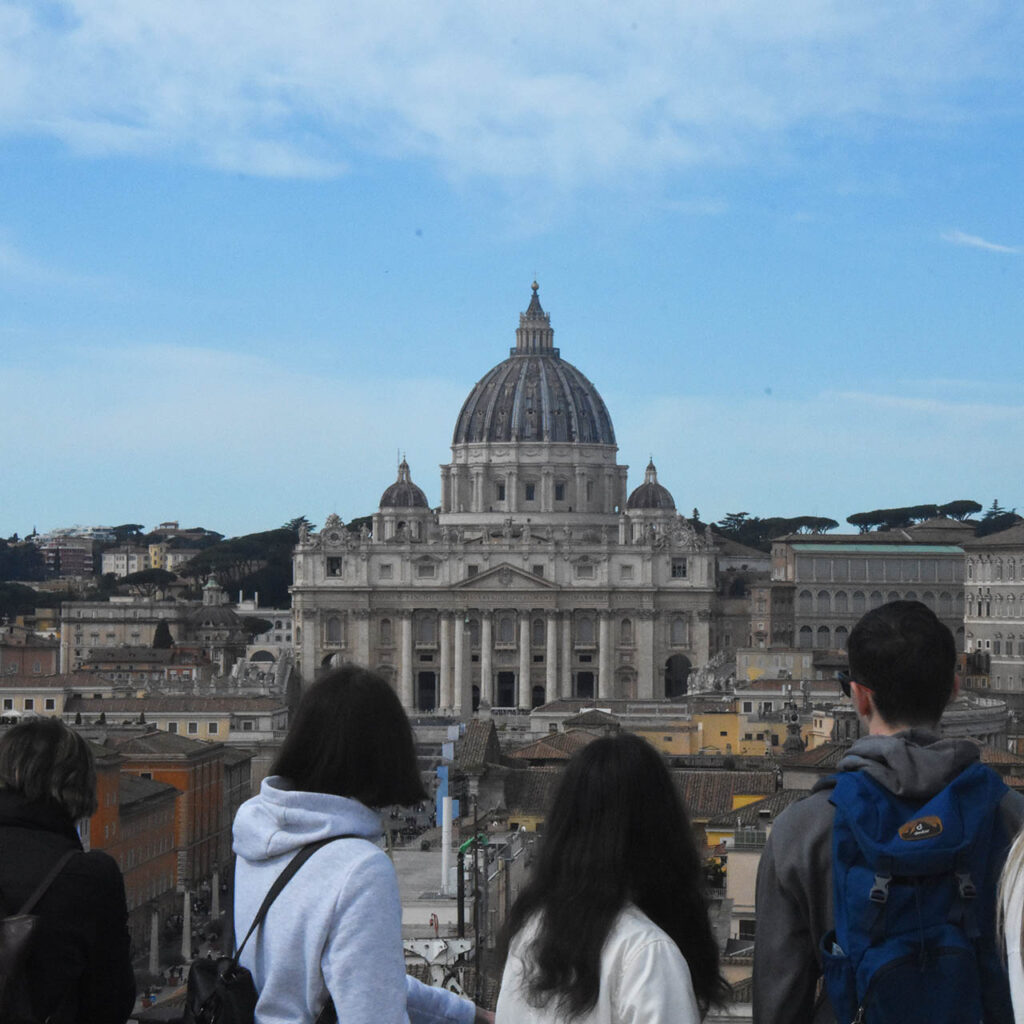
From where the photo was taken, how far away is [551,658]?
96.3 m

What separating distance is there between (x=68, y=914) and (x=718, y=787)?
38.2m

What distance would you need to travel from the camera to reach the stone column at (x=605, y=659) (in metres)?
95.8

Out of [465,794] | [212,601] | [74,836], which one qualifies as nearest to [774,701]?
[465,794]

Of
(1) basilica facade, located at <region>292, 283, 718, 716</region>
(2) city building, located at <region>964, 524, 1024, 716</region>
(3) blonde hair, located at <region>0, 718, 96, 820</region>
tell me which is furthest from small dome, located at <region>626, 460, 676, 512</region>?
(3) blonde hair, located at <region>0, 718, 96, 820</region>

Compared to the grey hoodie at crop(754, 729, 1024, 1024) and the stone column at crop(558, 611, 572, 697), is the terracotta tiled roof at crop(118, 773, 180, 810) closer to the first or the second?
the grey hoodie at crop(754, 729, 1024, 1024)

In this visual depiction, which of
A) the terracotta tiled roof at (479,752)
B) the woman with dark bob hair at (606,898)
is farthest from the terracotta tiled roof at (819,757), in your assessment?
the woman with dark bob hair at (606,898)

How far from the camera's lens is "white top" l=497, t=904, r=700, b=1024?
19.9 ft

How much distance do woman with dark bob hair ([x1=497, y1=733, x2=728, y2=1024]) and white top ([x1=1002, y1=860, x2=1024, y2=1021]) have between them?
1.15 m

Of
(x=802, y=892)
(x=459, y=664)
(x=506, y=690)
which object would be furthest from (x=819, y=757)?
(x=506, y=690)

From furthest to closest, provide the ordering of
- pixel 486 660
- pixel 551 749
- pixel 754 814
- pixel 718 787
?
pixel 486 660 → pixel 551 749 → pixel 718 787 → pixel 754 814

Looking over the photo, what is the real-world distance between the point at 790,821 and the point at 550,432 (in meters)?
105

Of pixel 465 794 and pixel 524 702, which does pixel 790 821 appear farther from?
pixel 524 702

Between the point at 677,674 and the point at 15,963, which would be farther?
the point at 677,674

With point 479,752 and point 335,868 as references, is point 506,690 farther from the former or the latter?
point 335,868
